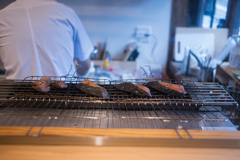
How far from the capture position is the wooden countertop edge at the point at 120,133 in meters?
0.75

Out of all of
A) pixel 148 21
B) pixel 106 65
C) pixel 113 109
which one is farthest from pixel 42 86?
pixel 148 21

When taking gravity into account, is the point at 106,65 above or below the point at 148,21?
below

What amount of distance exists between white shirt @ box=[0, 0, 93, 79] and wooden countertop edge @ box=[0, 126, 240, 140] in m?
0.69

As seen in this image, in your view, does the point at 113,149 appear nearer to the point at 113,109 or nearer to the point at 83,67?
the point at 113,109

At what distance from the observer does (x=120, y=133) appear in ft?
2.51

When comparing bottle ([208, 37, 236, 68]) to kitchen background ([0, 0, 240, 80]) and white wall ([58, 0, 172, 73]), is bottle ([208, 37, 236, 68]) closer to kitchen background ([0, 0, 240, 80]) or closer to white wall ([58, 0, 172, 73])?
kitchen background ([0, 0, 240, 80])

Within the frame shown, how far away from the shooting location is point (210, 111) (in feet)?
3.22

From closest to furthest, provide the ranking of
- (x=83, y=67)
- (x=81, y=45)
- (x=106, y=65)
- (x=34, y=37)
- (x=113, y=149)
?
(x=113, y=149) < (x=34, y=37) < (x=81, y=45) < (x=83, y=67) < (x=106, y=65)

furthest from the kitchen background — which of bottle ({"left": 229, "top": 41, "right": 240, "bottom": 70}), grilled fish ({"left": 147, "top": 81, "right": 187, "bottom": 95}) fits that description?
grilled fish ({"left": 147, "top": 81, "right": 187, "bottom": 95})

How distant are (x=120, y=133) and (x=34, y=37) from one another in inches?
37.6

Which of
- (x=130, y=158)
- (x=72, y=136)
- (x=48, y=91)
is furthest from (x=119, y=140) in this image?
(x=48, y=91)

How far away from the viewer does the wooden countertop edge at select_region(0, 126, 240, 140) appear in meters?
0.75

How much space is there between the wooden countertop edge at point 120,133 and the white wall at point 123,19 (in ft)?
5.65

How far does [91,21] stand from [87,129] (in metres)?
1.82
